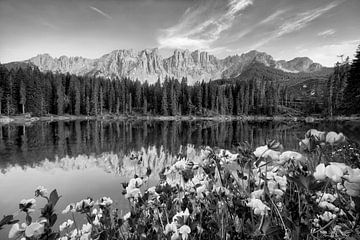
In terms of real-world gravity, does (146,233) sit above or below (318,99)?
below

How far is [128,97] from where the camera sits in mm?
109750

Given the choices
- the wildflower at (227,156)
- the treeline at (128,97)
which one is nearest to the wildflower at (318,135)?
the wildflower at (227,156)

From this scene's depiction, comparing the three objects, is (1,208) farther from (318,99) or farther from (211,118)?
(318,99)

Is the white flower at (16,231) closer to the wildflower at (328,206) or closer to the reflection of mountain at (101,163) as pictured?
the wildflower at (328,206)

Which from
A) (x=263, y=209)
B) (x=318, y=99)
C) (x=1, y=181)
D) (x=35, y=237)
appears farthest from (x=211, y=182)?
(x=318, y=99)

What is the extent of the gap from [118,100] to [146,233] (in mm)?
104832

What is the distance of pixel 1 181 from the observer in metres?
12.2

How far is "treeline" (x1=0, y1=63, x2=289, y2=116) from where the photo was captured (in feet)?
264

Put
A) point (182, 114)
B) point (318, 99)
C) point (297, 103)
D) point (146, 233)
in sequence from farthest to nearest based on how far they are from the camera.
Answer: point (297, 103), point (318, 99), point (182, 114), point (146, 233)

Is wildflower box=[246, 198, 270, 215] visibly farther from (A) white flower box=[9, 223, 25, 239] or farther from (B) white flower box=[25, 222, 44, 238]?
(A) white flower box=[9, 223, 25, 239]

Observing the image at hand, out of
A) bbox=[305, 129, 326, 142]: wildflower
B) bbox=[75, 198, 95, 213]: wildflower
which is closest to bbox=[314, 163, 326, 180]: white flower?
bbox=[305, 129, 326, 142]: wildflower

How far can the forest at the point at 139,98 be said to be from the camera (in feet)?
251

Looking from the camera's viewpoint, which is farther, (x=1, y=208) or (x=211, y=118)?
(x=211, y=118)

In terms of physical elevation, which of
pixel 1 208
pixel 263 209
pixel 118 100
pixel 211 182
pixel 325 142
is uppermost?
pixel 118 100
